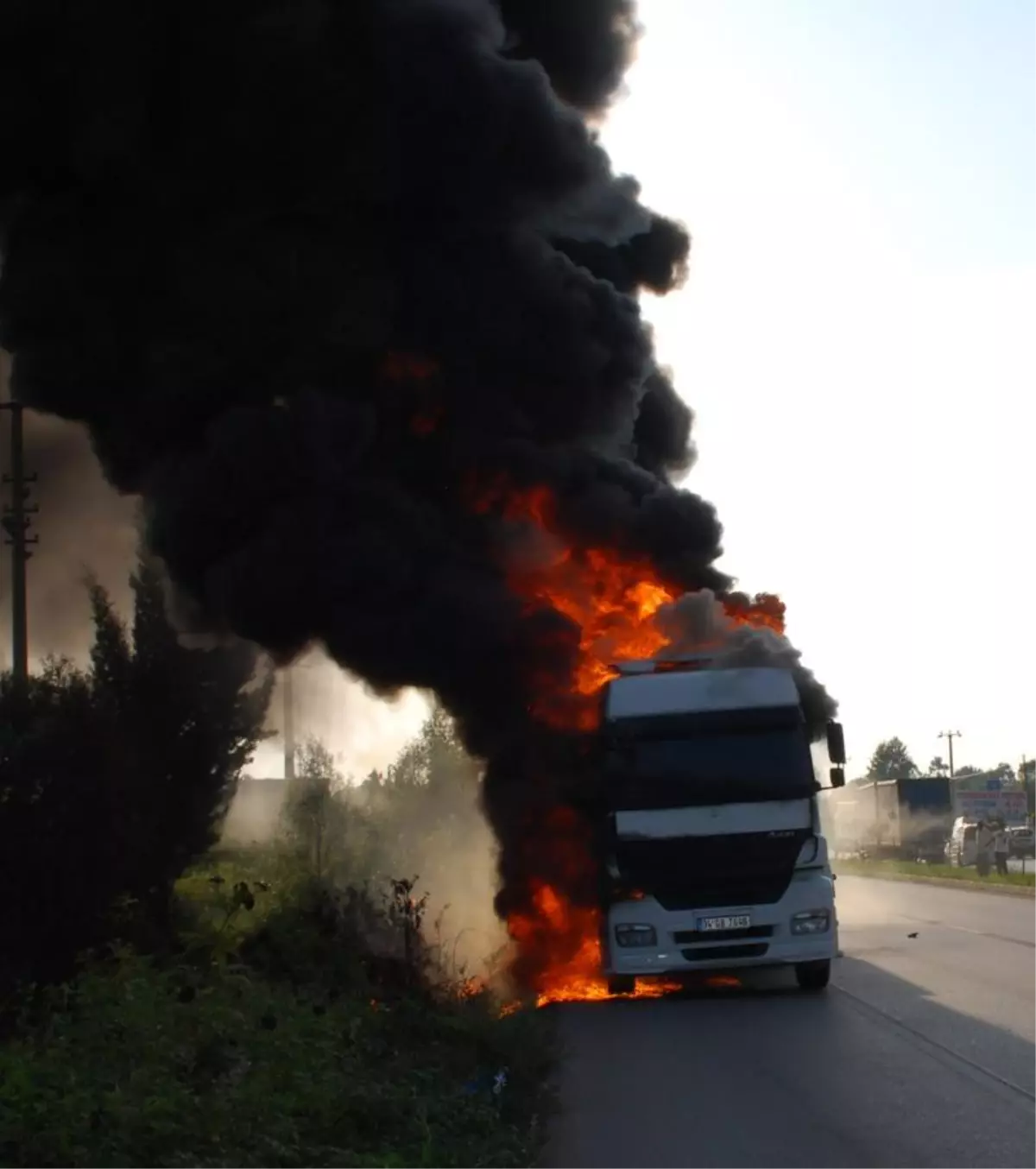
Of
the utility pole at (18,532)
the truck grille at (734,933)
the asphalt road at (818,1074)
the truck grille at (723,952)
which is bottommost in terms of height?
the asphalt road at (818,1074)

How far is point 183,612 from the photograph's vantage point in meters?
19.0

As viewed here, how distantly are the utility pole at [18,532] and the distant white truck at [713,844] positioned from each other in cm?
999

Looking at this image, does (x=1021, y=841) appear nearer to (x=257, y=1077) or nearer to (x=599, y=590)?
(x=599, y=590)

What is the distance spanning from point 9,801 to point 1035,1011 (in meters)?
7.92

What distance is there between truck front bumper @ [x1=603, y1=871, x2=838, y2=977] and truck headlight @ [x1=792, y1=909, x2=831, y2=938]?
0.02 metres

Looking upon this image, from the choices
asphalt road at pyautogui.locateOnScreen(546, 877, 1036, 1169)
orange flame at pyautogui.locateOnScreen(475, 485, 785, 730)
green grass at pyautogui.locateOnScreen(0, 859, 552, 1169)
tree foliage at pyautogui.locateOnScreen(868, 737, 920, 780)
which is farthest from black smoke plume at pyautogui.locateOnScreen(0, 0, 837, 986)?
tree foliage at pyautogui.locateOnScreen(868, 737, 920, 780)

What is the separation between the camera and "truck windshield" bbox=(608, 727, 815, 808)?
1580 centimetres

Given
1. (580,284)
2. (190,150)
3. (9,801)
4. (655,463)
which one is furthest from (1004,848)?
(9,801)

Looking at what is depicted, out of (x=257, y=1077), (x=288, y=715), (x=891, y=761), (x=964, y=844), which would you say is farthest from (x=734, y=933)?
(x=891, y=761)

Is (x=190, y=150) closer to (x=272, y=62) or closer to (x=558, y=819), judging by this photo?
(x=272, y=62)

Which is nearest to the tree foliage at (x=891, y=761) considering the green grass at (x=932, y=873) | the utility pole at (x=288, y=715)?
the green grass at (x=932, y=873)

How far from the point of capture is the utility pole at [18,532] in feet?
76.2

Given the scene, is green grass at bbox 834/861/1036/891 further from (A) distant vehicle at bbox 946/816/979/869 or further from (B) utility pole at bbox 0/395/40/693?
(B) utility pole at bbox 0/395/40/693

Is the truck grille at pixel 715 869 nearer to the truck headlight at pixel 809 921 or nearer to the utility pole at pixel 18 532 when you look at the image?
the truck headlight at pixel 809 921
